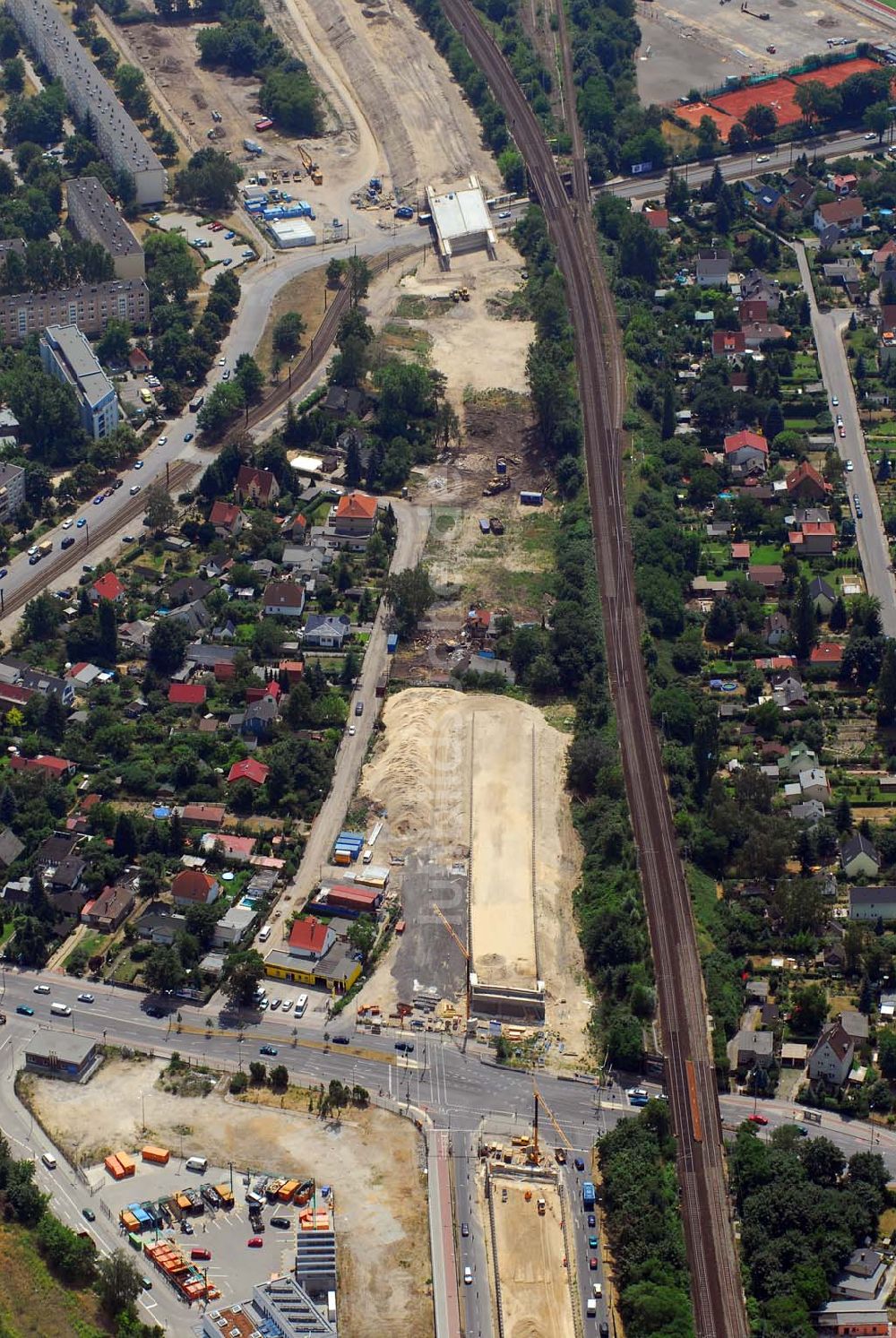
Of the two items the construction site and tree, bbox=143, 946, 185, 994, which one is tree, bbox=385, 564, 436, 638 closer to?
tree, bbox=143, 946, 185, 994

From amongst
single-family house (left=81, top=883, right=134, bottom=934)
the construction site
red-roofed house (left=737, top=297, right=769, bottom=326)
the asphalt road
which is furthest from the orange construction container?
red-roofed house (left=737, top=297, right=769, bottom=326)

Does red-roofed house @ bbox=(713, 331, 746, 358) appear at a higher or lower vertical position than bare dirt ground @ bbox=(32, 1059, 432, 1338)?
higher

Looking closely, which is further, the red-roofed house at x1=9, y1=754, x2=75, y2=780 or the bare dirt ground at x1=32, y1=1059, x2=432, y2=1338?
the red-roofed house at x1=9, y1=754, x2=75, y2=780

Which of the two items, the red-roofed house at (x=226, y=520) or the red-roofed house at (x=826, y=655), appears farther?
the red-roofed house at (x=226, y=520)

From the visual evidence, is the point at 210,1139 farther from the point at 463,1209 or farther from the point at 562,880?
the point at 562,880

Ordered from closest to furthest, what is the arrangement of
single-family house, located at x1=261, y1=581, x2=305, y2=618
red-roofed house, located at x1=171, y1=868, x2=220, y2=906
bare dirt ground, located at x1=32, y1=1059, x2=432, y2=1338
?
bare dirt ground, located at x1=32, y1=1059, x2=432, y2=1338 < red-roofed house, located at x1=171, y1=868, x2=220, y2=906 < single-family house, located at x1=261, y1=581, x2=305, y2=618

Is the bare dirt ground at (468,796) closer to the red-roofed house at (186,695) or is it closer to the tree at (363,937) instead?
the tree at (363,937)

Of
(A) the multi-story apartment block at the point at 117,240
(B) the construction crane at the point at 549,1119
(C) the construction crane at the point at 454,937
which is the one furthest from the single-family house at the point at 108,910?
(A) the multi-story apartment block at the point at 117,240

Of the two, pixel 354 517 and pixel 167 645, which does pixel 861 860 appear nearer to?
pixel 167 645
